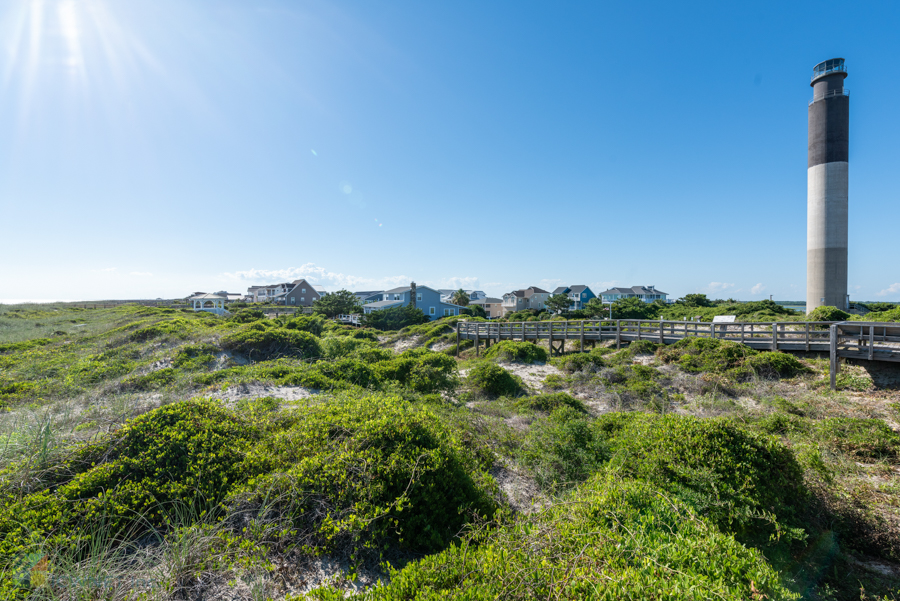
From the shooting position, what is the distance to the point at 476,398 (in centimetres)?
1216

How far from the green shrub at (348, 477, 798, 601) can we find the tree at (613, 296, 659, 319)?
4690cm

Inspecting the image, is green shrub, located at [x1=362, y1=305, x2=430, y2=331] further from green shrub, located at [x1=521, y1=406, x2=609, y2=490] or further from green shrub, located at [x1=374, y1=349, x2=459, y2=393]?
green shrub, located at [x1=521, y1=406, x2=609, y2=490]

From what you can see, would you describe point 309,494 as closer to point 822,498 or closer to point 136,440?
point 136,440

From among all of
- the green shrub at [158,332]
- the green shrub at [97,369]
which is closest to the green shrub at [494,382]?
the green shrub at [97,369]

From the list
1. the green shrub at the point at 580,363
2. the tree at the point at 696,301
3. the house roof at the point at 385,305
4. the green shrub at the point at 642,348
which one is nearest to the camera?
the green shrub at the point at 580,363

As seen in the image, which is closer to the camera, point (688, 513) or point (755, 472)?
point (688, 513)

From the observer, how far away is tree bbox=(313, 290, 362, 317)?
47.7m

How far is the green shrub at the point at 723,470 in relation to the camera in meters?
4.21

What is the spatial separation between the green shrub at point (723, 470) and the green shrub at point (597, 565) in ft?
2.40

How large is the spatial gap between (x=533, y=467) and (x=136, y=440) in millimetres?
5910

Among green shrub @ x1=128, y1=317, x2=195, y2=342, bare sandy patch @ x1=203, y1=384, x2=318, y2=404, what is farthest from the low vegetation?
green shrub @ x1=128, y1=317, x2=195, y2=342

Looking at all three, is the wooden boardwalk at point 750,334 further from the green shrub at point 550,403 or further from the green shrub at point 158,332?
the green shrub at point 158,332

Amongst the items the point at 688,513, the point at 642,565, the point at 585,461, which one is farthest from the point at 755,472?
the point at 642,565

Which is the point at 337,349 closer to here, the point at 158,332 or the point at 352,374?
the point at 352,374
